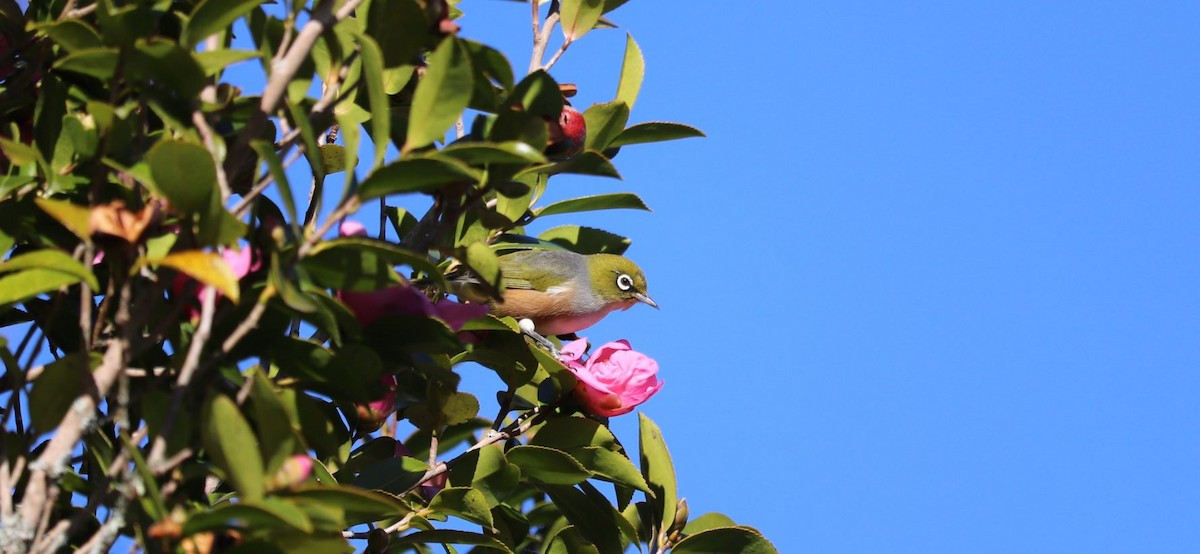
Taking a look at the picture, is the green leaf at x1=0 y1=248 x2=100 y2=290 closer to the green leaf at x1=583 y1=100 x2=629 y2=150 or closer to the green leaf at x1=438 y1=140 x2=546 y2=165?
the green leaf at x1=438 y1=140 x2=546 y2=165

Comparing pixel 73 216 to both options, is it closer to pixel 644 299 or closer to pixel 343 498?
pixel 343 498

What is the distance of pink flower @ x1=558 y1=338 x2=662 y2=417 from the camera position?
2746mm

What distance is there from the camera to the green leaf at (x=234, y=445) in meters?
1.51

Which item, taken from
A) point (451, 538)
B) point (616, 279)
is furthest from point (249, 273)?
point (616, 279)

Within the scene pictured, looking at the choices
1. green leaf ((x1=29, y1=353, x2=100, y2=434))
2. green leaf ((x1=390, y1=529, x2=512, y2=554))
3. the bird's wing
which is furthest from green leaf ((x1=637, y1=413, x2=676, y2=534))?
the bird's wing

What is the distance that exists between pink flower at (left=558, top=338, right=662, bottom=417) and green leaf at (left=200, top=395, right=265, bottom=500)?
124 cm

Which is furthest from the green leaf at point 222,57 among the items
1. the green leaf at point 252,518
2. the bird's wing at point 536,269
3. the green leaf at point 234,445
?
the bird's wing at point 536,269

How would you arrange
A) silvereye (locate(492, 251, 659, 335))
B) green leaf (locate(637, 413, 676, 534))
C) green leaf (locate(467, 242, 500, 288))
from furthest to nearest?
silvereye (locate(492, 251, 659, 335)), green leaf (locate(637, 413, 676, 534)), green leaf (locate(467, 242, 500, 288))

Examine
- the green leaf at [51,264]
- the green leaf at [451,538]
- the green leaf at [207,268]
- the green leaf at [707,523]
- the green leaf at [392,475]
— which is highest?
the green leaf at [207,268]

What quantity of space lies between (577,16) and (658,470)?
3.67ft

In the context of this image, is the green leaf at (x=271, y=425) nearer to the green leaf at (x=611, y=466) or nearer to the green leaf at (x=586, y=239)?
the green leaf at (x=611, y=466)

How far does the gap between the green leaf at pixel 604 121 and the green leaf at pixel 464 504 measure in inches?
30.5

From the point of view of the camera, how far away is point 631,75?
2.84 meters

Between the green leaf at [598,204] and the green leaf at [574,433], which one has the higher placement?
the green leaf at [598,204]
